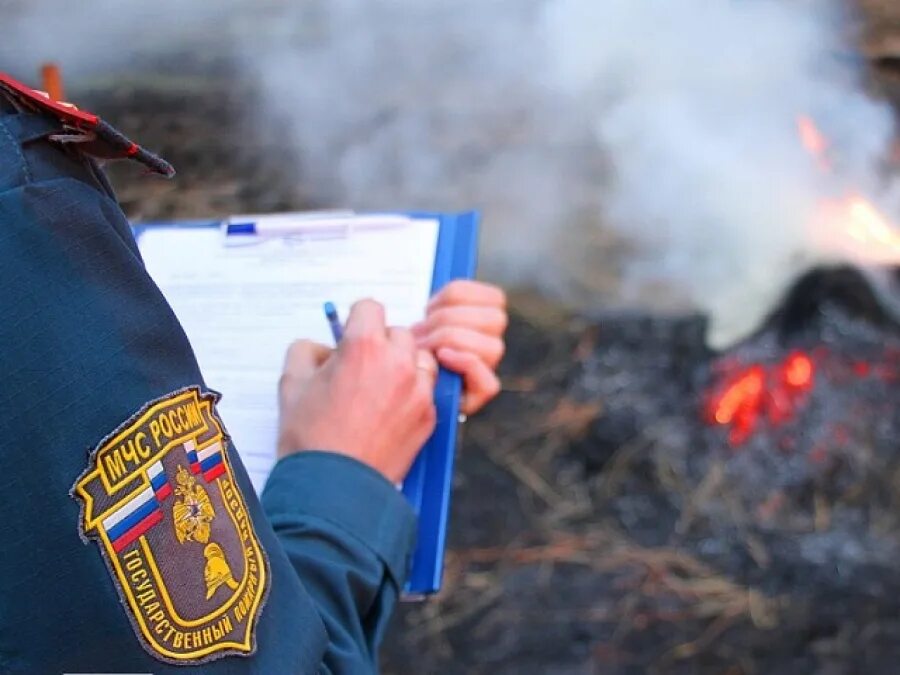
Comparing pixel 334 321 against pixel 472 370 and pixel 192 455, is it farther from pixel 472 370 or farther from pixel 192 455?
pixel 192 455

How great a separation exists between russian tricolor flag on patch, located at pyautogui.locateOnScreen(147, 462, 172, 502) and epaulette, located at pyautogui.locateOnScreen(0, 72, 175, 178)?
183 millimetres

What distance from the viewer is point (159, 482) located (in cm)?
52

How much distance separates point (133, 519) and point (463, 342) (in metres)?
0.49

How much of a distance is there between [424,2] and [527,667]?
1.83 metres

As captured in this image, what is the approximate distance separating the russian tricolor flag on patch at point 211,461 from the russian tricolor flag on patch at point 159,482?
0.09ft

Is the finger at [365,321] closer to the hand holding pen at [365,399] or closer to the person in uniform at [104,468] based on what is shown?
the hand holding pen at [365,399]

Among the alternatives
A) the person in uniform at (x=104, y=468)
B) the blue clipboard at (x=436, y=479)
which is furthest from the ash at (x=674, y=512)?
the person in uniform at (x=104, y=468)

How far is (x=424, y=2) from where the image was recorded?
2.60m

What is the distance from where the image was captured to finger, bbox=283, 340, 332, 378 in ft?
3.07

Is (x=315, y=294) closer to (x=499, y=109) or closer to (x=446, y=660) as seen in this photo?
(x=446, y=660)

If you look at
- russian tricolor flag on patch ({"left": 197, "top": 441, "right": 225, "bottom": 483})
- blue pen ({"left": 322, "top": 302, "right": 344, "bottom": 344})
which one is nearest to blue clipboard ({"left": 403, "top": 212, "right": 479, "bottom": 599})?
blue pen ({"left": 322, "top": 302, "right": 344, "bottom": 344})

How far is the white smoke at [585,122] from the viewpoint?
2014 mm

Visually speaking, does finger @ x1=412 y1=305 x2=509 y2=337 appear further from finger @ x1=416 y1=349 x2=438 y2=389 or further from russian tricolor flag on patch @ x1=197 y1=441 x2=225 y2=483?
russian tricolor flag on patch @ x1=197 y1=441 x2=225 y2=483

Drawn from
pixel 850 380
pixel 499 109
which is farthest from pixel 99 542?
pixel 499 109
